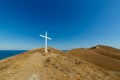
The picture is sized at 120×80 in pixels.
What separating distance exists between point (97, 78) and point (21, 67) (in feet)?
28.4

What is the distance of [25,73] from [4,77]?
1.85 m

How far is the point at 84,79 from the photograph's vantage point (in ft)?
51.3

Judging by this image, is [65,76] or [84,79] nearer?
[65,76]

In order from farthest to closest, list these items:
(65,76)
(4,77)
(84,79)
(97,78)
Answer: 1. (97,78)
2. (84,79)
3. (65,76)
4. (4,77)

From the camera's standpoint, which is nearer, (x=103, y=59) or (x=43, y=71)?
(x=43, y=71)

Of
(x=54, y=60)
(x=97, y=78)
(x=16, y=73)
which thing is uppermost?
(x=54, y=60)

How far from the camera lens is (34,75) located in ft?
44.1

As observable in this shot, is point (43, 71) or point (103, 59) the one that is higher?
point (103, 59)

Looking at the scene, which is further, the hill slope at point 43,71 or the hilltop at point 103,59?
the hilltop at point 103,59

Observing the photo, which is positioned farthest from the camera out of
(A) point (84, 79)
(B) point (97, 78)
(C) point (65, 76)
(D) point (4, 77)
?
(B) point (97, 78)

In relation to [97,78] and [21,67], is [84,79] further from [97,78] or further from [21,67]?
[21,67]

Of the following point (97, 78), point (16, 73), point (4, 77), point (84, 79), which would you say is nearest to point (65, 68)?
point (84, 79)

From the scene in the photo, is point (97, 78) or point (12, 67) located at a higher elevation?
point (12, 67)

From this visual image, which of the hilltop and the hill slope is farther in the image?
the hilltop
